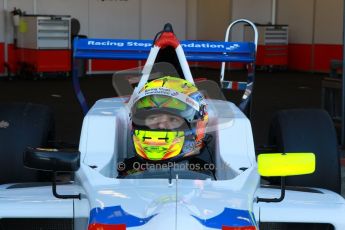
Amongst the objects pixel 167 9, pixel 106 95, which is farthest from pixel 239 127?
pixel 167 9

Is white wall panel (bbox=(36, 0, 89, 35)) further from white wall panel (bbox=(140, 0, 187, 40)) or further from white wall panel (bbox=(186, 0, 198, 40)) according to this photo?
white wall panel (bbox=(186, 0, 198, 40))

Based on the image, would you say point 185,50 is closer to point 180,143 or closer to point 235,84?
point 235,84

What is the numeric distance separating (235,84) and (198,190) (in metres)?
2.34

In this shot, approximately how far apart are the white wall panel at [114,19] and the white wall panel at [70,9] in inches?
6.0

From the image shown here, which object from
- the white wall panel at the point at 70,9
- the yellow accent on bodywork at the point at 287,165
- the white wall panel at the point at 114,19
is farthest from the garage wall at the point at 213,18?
the yellow accent on bodywork at the point at 287,165

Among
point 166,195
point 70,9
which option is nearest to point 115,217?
point 166,195

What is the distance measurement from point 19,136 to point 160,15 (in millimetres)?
15216

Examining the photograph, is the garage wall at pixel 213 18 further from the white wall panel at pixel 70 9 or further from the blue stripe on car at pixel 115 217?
the blue stripe on car at pixel 115 217

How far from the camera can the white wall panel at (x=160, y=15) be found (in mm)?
18336

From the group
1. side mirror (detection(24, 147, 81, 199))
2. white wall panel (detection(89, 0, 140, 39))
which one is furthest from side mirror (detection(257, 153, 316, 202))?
white wall panel (detection(89, 0, 140, 39))

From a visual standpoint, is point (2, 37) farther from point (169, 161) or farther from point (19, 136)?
point (169, 161)

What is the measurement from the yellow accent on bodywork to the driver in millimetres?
544

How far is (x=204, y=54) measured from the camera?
14.6ft

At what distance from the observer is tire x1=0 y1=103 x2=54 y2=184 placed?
3711 millimetres
